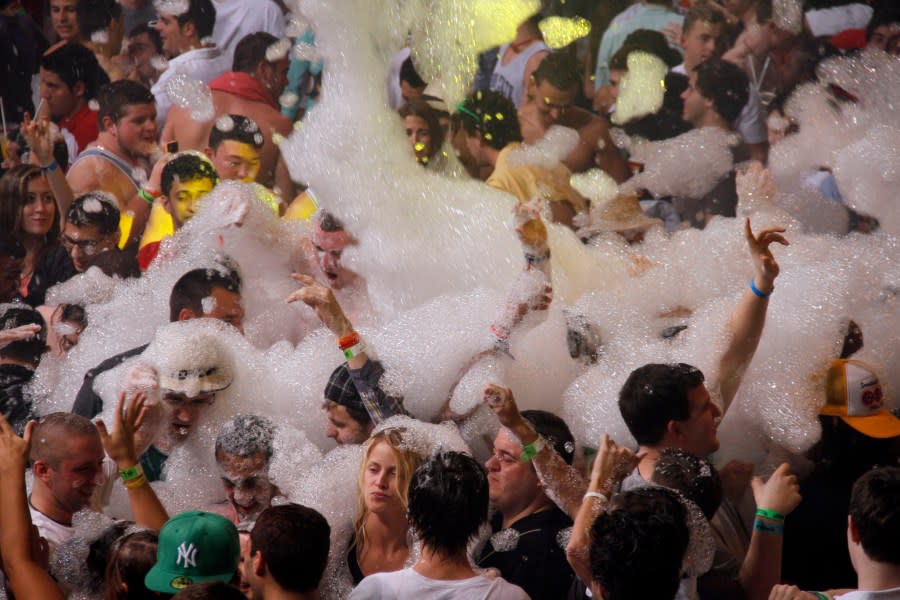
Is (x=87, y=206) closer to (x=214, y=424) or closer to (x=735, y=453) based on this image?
(x=214, y=424)

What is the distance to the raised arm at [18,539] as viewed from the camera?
6.97 ft

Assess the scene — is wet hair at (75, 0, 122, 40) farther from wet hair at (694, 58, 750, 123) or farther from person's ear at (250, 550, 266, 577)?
person's ear at (250, 550, 266, 577)

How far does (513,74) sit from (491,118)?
194 mm

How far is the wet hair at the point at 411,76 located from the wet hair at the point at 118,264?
1198mm

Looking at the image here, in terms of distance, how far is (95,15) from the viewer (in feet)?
16.5

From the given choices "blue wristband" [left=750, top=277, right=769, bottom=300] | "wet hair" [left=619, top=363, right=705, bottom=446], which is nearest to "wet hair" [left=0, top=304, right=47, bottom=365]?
"wet hair" [left=619, top=363, right=705, bottom=446]

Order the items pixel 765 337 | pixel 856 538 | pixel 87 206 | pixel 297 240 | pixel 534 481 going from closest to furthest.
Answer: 1. pixel 856 538
2. pixel 534 481
3. pixel 765 337
4. pixel 297 240
5. pixel 87 206

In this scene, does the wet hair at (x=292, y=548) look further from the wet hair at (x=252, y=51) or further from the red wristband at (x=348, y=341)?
the wet hair at (x=252, y=51)

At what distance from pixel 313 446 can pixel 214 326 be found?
0.68m

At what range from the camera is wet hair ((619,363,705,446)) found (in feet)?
7.91

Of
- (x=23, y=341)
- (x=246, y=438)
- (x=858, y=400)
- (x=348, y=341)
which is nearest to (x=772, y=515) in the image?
(x=858, y=400)

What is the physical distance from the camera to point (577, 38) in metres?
4.13

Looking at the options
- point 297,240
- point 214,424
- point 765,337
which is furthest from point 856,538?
point 297,240

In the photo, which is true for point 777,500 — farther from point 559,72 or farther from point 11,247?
point 11,247
